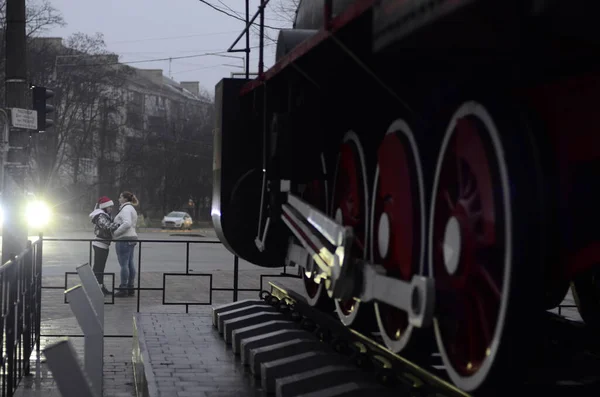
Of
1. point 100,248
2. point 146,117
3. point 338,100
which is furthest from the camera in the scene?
point 146,117

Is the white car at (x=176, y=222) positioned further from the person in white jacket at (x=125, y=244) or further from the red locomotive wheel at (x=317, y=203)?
the red locomotive wheel at (x=317, y=203)

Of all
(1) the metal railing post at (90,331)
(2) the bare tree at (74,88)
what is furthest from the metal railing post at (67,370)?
(2) the bare tree at (74,88)

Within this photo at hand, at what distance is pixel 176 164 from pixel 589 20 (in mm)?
69482

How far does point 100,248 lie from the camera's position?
14.9m

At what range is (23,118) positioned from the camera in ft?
37.7

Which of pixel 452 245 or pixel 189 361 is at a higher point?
pixel 452 245

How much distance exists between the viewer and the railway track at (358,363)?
511cm

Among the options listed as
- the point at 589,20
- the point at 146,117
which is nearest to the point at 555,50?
the point at 589,20

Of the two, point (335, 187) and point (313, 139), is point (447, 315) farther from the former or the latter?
point (313, 139)

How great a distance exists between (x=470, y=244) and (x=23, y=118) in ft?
26.1

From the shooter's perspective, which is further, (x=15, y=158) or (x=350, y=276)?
(x=15, y=158)

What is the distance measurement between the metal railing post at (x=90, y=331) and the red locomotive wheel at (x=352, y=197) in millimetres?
1725

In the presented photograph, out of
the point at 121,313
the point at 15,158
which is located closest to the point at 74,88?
the point at 121,313

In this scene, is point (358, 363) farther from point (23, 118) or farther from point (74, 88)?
point (74, 88)
